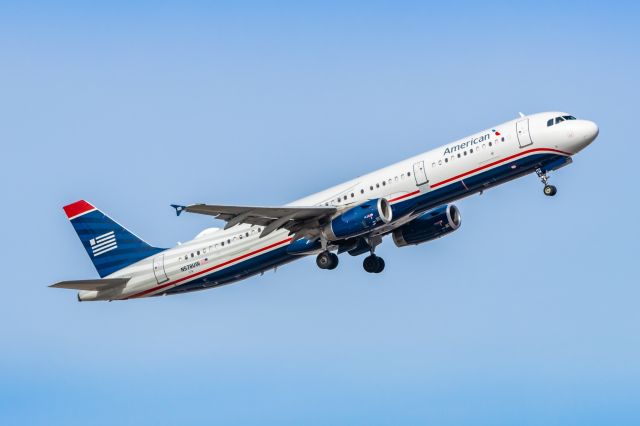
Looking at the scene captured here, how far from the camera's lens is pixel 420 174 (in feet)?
180

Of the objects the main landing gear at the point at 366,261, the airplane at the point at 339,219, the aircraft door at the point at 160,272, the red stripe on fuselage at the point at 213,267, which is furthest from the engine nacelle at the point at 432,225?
the aircraft door at the point at 160,272

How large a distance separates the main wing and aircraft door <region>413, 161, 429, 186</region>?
181 inches

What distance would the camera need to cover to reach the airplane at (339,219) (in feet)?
176

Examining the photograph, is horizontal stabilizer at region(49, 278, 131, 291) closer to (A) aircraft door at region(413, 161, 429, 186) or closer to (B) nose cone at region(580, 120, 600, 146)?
(A) aircraft door at region(413, 161, 429, 186)

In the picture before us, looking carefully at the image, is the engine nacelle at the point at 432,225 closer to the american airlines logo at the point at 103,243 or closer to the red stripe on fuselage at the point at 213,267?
the red stripe on fuselage at the point at 213,267

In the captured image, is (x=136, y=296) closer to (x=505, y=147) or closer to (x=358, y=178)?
(x=358, y=178)

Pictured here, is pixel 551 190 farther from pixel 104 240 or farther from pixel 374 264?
pixel 104 240

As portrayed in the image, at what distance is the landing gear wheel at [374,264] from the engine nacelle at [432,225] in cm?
253

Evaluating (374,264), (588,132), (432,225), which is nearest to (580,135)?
(588,132)

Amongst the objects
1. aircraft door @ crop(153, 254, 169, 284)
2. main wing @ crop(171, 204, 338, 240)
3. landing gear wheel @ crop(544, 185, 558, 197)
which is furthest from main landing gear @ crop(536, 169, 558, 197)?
aircraft door @ crop(153, 254, 169, 284)

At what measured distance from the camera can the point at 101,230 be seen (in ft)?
210

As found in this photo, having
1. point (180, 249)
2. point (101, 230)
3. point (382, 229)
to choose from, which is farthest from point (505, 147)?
point (101, 230)

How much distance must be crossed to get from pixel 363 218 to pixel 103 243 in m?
17.5

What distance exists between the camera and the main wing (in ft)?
174
